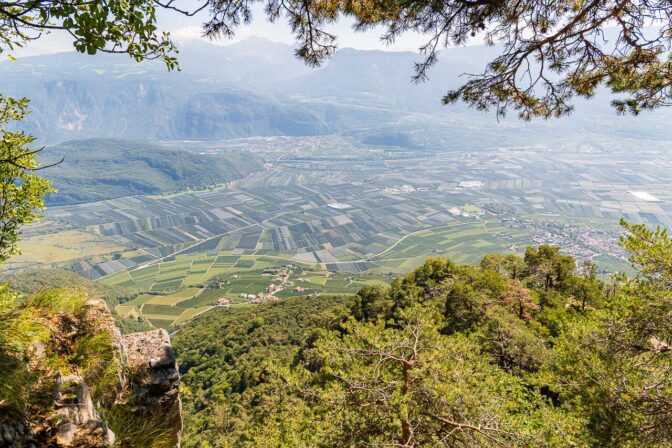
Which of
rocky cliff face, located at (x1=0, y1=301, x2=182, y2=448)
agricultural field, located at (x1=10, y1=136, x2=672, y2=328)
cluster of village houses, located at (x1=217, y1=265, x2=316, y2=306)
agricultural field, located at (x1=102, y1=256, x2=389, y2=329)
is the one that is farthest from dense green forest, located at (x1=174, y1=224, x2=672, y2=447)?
agricultural field, located at (x1=10, y1=136, x2=672, y2=328)

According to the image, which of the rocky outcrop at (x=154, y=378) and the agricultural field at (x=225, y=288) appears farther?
the agricultural field at (x=225, y=288)

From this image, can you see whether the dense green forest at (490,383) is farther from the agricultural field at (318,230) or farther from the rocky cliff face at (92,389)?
the agricultural field at (318,230)

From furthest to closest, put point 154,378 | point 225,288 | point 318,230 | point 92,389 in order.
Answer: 1. point 318,230
2. point 225,288
3. point 154,378
4. point 92,389

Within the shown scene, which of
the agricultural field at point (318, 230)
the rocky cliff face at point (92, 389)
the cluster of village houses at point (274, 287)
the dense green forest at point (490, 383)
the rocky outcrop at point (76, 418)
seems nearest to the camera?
the rocky cliff face at point (92, 389)

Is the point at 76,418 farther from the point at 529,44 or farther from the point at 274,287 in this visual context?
the point at 274,287

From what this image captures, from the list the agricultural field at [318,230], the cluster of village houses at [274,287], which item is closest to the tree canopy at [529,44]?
the cluster of village houses at [274,287]

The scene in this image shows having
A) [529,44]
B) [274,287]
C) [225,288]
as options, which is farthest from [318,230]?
[529,44]

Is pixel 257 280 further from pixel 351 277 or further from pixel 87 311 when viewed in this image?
pixel 87 311

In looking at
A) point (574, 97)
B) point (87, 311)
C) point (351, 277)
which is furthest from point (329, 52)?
point (351, 277)

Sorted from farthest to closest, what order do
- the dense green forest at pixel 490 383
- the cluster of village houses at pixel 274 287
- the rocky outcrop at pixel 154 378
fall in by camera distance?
the cluster of village houses at pixel 274 287 → the rocky outcrop at pixel 154 378 → the dense green forest at pixel 490 383
